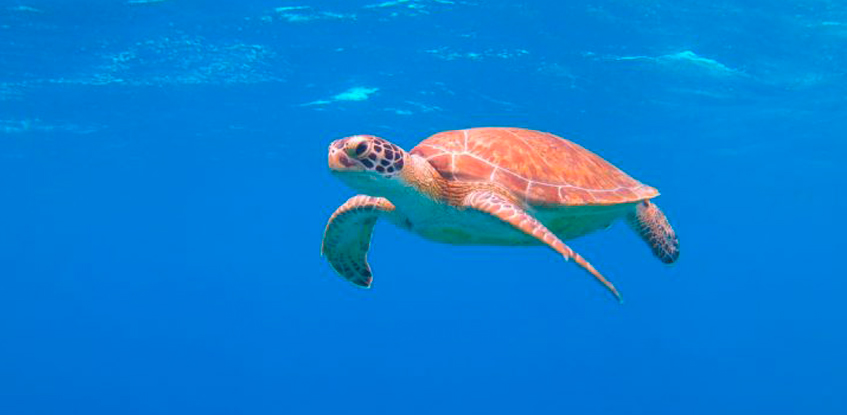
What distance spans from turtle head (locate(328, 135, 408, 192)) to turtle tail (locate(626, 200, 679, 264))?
3032 millimetres

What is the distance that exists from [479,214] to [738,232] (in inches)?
2675

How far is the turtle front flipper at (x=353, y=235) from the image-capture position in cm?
468

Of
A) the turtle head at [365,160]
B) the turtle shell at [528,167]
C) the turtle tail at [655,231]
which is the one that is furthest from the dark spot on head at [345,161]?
the turtle tail at [655,231]

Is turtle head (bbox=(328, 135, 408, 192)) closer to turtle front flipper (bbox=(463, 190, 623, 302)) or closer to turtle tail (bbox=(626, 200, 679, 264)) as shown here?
turtle front flipper (bbox=(463, 190, 623, 302))

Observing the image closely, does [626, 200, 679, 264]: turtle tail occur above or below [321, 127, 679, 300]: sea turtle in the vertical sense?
below

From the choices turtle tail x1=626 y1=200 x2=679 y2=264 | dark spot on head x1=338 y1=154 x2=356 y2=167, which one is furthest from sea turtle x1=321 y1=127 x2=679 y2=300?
turtle tail x1=626 y1=200 x2=679 y2=264

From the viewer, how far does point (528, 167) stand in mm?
4590

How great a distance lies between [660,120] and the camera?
20.7 m

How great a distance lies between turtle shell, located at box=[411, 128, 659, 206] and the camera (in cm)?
439

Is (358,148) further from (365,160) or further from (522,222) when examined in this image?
(522,222)

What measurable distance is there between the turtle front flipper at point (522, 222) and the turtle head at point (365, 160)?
0.67 m

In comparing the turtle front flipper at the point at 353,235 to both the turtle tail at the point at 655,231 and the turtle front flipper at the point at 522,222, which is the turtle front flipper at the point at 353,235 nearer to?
the turtle front flipper at the point at 522,222

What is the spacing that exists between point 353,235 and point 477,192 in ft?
4.60

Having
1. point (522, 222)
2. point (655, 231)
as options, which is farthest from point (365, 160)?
point (655, 231)
